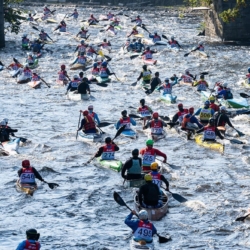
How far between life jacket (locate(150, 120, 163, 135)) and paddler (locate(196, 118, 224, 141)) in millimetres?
1958

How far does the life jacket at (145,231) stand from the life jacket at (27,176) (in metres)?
5.96

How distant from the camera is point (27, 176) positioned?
24.3 metres

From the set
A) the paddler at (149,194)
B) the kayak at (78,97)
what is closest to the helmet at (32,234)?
the paddler at (149,194)

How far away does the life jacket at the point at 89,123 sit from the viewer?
30.8 m

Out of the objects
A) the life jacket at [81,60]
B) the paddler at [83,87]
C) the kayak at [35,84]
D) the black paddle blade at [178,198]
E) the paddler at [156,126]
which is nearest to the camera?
the black paddle blade at [178,198]

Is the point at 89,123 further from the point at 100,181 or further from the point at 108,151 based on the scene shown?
the point at 100,181

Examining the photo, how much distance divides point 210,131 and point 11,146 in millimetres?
7924

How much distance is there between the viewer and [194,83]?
41.6 metres

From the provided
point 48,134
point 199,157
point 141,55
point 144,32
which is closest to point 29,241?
point 199,157

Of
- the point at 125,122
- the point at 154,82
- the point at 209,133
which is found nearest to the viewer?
the point at 209,133

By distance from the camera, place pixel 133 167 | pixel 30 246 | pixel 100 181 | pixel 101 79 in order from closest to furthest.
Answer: pixel 30 246 < pixel 133 167 < pixel 100 181 < pixel 101 79

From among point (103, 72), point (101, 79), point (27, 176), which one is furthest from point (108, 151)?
point (103, 72)

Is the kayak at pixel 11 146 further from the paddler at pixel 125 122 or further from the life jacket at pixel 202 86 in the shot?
the life jacket at pixel 202 86

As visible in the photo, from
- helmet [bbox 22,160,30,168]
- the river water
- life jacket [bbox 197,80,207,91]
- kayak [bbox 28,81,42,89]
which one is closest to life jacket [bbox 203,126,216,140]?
the river water
